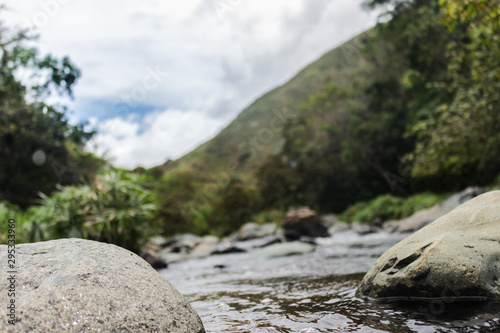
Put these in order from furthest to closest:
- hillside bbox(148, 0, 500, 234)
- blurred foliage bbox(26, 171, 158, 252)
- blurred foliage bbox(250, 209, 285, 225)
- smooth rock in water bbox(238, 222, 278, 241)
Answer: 1. blurred foliage bbox(250, 209, 285, 225)
2. smooth rock in water bbox(238, 222, 278, 241)
3. hillside bbox(148, 0, 500, 234)
4. blurred foliage bbox(26, 171, 158, 252)

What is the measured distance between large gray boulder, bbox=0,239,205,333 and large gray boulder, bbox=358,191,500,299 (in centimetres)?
204

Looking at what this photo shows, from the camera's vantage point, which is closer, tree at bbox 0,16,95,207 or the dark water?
the dark water

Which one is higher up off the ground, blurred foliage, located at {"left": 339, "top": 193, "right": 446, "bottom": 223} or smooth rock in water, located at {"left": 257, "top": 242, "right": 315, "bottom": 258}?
smooth rock in water, located at {"left": 257, "top": 242, "right": 315, "bottom": 258}

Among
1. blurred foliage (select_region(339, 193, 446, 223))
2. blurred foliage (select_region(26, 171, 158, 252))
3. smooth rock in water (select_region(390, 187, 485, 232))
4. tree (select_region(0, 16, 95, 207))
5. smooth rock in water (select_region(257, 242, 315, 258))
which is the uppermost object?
tree (select_region(0, 16, 95, 207))

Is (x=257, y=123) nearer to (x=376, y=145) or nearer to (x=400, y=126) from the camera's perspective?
(x=376, y=145)

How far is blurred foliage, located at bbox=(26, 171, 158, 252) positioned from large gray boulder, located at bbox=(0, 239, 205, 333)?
269 inches

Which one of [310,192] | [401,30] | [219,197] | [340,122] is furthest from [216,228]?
[401,30]

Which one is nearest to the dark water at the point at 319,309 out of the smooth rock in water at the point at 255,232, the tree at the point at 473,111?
the tree at the point at 473,111

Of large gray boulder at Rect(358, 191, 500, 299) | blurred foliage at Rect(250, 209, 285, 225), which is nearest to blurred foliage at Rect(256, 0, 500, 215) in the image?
blurred foliage at Rect(250, 209, 285, 225)

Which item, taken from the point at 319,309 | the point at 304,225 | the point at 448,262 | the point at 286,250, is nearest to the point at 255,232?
the point at 304,225

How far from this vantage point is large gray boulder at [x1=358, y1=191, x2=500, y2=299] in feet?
11.1

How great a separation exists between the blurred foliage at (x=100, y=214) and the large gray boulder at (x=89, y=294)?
6.83 meters

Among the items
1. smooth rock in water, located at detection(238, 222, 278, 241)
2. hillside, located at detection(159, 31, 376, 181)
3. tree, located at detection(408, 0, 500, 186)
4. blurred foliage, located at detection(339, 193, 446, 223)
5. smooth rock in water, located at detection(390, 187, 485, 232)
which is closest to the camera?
tree, located at detection(408, 0, 500, 186)

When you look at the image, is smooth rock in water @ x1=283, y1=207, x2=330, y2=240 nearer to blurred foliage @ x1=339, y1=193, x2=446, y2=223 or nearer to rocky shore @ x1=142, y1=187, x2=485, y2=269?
rocky shore @ x1=142, y1=187, x2=485, y2=269
